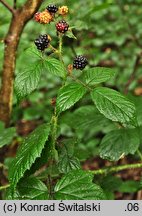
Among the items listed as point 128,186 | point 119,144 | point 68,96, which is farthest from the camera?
point 128,186

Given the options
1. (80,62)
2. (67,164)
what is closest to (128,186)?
(67,164)

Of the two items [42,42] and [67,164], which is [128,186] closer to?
[67,164]

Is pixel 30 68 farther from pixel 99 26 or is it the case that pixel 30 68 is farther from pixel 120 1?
pixel 99 26

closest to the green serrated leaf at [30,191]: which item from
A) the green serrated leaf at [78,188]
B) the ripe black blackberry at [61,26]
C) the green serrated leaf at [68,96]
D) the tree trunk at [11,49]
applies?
the green serrated leaf at [78,188]

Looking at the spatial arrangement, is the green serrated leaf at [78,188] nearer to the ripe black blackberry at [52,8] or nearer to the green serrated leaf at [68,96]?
the green serrated leaf at [68,96]

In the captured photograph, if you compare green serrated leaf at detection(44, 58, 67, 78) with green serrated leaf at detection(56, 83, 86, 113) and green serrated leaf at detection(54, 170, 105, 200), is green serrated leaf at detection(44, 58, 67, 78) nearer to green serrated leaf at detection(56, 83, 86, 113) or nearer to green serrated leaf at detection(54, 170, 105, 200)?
green serrated leaf at detection(56, 83, 86, 113)

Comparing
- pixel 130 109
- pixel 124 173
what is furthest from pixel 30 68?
pixel 124 173
